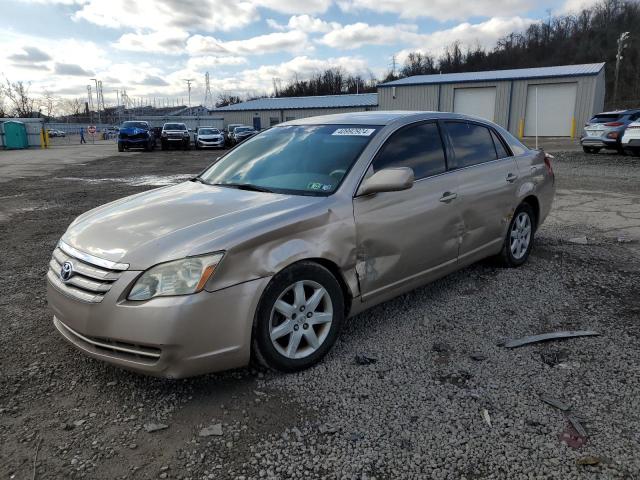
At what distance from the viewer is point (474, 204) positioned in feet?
14.3

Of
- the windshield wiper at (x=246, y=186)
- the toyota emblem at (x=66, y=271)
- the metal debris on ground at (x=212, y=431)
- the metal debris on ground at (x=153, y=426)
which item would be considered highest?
the windshield wiper at (x=246, y=186)

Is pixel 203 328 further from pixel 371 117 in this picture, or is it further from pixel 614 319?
pixel 614 319

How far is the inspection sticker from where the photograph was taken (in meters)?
3.84

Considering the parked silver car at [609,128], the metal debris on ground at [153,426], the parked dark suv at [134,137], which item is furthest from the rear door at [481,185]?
the parked dark suv at [134,137]

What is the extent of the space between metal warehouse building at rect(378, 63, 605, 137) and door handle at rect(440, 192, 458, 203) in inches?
1156

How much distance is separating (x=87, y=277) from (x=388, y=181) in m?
1.96

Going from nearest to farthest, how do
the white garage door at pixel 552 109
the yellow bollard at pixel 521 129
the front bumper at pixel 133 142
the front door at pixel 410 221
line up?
the front door at pixel 410 221
the front bumper at pixel 133 142
the white garage door at pixel 552 109
the yellow bollard at pixel 521 129

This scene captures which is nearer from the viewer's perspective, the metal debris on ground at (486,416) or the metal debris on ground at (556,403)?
the metal debris on ground at (486,416)

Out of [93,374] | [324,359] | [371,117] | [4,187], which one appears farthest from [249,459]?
[4,187]

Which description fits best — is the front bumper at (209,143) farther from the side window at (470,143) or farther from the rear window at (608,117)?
the side window at (470,143)

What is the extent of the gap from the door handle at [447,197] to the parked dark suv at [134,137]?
28184 mm

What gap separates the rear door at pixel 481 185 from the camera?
433 cm

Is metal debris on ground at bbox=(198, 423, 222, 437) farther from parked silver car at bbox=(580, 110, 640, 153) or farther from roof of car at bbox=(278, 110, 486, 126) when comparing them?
parked silver car at bbox=(580, 110, 640, 153)

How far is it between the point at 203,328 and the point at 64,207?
816 centimetres
